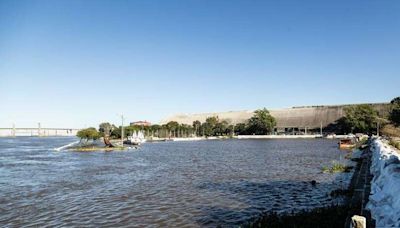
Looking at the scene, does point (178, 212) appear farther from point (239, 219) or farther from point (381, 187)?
point (381, 187)

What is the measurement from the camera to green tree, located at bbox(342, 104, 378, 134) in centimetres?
16344

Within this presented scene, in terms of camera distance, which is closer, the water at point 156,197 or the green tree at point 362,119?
the water at point 156,197

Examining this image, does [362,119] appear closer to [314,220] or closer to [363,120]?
[363,120]

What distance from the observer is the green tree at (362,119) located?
163 m

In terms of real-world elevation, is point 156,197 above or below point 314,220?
below

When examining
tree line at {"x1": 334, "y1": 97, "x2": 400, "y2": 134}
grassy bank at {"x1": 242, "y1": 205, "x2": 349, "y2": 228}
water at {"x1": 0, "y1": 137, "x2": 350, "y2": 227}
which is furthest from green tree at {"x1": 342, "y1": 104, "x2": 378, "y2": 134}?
grassy bank at {"x1": 242, "y1": 205, "x2": 349, "y2": 228}

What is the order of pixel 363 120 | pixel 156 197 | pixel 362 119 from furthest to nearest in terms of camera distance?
pixel 362 119 → pixel 363 120 → pixel 156 197

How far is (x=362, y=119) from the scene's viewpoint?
166 m

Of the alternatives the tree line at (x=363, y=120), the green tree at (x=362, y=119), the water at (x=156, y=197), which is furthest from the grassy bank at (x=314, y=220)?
the green tree at (x=362, y=119)

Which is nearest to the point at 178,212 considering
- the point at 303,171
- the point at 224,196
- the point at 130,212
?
the point at 130,212

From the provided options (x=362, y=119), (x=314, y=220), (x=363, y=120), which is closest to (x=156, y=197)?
(x=314, y=220)

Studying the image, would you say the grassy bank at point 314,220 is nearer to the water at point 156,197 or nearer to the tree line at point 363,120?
the water at point 156,197

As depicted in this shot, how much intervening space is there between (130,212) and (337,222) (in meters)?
11.3

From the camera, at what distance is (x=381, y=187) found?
14.4 m
